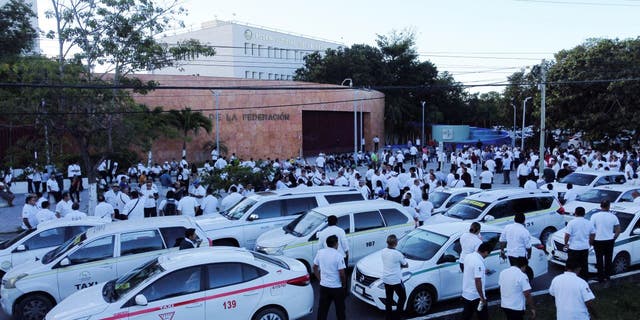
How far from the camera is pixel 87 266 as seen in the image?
8352mm

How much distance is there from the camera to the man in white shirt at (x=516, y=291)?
243 inches

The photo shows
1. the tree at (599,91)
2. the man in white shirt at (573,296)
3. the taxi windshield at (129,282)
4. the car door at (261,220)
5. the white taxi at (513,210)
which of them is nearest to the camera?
the man in white shirt at (573,296)

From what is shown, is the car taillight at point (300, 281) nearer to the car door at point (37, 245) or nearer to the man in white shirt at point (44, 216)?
the car door at point (37, 245)

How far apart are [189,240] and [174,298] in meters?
2.28

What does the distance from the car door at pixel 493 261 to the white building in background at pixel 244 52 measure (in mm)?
65541

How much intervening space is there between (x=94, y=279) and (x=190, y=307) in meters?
2.71

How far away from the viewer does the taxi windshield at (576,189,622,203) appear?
1407 centimetres

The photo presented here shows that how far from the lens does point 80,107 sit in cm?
1658

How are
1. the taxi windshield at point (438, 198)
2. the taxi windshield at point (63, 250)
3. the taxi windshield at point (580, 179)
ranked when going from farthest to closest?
the taxi windshield at point (580, 179) < the taxi windshield at point (438, 198) < the taxi windshield at point (63, 250)

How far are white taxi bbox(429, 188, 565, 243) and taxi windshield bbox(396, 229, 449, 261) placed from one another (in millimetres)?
2808

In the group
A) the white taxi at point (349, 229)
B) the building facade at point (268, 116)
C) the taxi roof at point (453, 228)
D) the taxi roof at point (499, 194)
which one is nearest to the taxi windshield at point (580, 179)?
the taxi roof at point (499, 194)

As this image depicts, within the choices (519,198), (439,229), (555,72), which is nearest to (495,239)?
(439,229)

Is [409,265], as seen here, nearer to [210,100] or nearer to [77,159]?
[77,159]

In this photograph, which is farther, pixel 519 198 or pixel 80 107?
pixel 80 107
